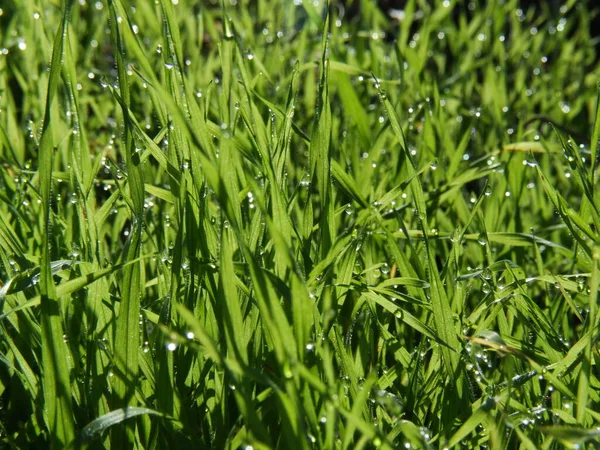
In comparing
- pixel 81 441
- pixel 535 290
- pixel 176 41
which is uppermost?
pixel 176 41

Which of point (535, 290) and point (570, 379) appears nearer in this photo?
point (570, 379)

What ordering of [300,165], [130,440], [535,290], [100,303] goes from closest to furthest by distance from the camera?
[130,440] < [100,303] < [535,290] < [300,165]

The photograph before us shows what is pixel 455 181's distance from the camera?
1.27 m

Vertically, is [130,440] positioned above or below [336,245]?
below

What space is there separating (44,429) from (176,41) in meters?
0.51

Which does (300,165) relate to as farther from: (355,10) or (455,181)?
(355,10)

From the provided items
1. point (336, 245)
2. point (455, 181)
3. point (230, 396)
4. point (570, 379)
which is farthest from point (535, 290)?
point (230, 396)

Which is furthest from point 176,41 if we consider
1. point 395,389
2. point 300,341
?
point 395,389

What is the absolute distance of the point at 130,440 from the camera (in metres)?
0.83

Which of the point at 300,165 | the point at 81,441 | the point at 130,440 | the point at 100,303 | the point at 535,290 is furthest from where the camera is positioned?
the point at 300,165

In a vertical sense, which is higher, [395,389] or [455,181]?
[455,181]

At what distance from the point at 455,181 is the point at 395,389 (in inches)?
17.0

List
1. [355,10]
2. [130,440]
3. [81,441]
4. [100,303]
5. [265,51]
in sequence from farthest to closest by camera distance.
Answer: [355,10] < [265,51] < [100,303] < [130,440] < [81,441]

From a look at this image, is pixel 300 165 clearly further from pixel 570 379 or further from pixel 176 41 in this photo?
pixel 570 379
